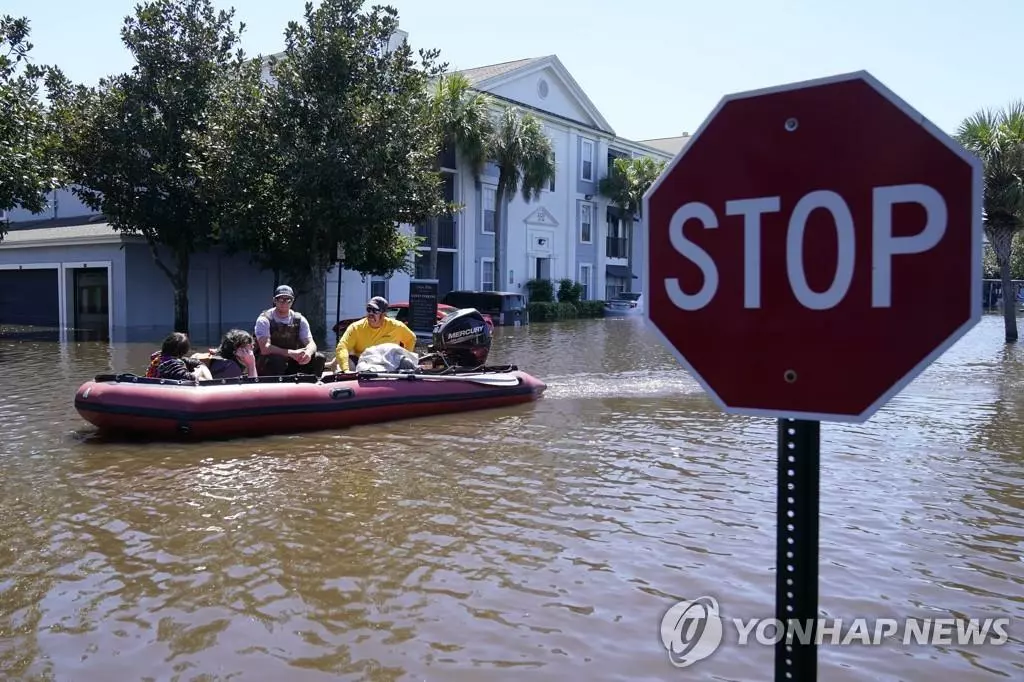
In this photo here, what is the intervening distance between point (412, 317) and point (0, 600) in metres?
17.2

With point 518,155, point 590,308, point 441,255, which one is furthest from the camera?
point 590,308

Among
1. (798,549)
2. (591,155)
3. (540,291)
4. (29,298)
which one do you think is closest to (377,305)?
(798,549)

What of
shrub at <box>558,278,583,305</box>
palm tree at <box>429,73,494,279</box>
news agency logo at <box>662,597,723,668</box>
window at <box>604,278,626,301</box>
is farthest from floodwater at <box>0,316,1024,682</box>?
window at <box>604,278,626,301</box>

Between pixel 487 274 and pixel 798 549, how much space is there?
3711cm

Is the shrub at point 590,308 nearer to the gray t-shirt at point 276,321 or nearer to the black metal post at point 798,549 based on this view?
the gray t-shirt at point 276,321

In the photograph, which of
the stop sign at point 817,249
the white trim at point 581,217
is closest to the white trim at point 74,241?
the white trim at point 581,217

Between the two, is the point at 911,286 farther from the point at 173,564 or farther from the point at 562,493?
the point at 562,493

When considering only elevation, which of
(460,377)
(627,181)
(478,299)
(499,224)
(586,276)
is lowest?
(460,377)

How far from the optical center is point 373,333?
1258 centimetres

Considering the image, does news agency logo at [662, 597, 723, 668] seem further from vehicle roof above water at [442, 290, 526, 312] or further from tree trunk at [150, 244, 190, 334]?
vehicle roof above water at [442, 290, 526, 312]

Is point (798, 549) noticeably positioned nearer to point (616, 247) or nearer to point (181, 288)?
point (181, 288)

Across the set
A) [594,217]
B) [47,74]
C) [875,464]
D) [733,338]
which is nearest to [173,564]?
[733,338]

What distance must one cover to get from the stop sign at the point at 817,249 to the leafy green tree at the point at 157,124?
22874 mm

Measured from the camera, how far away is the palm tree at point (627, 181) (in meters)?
43.4
